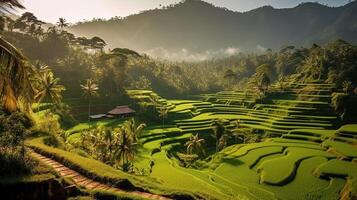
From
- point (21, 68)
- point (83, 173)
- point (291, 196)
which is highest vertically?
point (21, 68)

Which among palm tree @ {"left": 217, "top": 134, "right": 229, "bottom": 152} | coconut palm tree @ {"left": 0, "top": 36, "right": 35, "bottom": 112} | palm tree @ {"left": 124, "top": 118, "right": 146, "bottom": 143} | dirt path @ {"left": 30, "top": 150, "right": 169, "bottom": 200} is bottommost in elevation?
palm tree @ {"left": 217, "top": 134, "right": 229, "bottom": 152}

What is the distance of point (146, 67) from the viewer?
321ft

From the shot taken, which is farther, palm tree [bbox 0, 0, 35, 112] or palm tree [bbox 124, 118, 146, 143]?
palm tree [bbox 124, 118, 146, 143]

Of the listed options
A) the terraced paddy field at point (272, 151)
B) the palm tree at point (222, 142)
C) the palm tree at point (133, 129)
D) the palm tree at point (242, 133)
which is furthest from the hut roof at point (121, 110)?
the palm tree at point (222, 142)

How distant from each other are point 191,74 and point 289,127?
243ft

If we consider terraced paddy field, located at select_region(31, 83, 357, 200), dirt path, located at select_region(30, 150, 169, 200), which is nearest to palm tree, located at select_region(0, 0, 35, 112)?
dirt path, located at select_region(30, 150, 169, 200)

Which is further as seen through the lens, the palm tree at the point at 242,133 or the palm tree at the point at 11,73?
the palm tree at the point at 242,133

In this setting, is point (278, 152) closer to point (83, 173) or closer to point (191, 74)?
point (83, 173)

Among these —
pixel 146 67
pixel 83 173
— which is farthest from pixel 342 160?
pixel 146 67

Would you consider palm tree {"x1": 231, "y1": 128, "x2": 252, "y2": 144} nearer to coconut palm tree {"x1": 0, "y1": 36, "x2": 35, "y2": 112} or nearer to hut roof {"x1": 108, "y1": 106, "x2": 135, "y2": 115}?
hut roof {"x1": 108, "y1": 106, "x2": 135, "y2": 115}

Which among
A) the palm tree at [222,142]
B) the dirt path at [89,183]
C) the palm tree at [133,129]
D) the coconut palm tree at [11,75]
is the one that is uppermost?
the coconut palm tree at [11,75]

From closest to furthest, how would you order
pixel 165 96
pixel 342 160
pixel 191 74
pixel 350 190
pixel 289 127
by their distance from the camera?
1. pixel 350 190
2. pixel 342 160
3. pixel 289 127
4. pixel 165 96
5. pixel 191 74

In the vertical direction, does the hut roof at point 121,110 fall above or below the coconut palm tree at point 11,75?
below

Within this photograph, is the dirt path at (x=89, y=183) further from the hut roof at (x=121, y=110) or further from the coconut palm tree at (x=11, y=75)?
the hut roof at (x=121, y=110)
